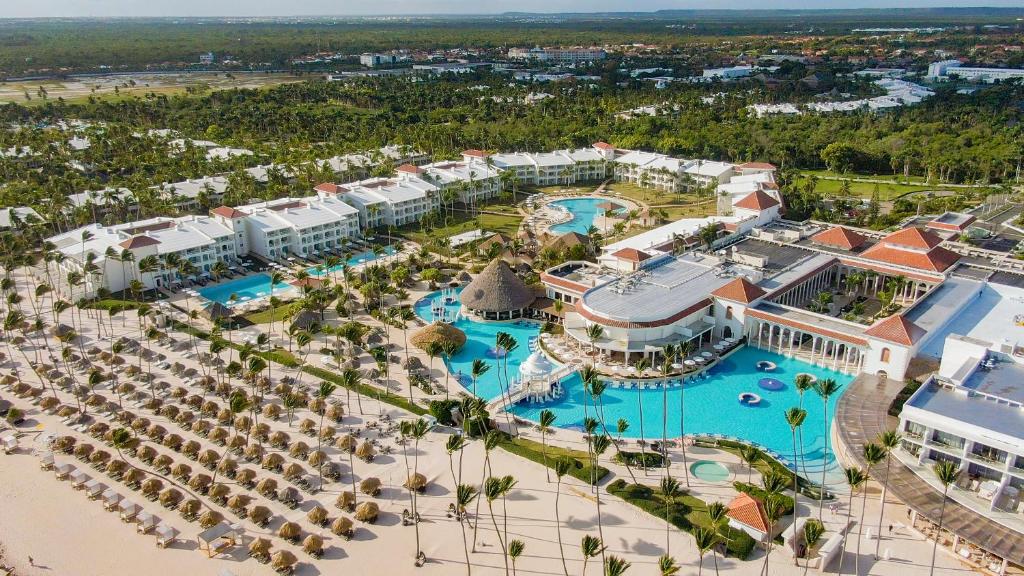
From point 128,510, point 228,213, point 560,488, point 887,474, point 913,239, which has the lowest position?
point 560,488

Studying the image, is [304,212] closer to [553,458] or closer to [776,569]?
[553,458]

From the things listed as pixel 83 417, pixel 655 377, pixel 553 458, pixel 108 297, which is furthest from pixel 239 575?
pixel 108 297

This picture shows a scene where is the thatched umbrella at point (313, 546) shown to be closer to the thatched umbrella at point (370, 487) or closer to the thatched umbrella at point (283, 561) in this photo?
the thatched umbrella at point (283, 561)

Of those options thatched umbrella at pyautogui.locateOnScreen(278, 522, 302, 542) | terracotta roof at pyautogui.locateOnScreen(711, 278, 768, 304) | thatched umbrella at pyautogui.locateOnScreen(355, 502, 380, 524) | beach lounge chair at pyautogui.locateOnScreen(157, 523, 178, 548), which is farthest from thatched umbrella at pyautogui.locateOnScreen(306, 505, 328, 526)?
terracotta roof at pyautogui.locateOnScreen(711, 278, 768, 304)

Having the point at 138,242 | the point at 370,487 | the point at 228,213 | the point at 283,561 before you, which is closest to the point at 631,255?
the point at 370,487

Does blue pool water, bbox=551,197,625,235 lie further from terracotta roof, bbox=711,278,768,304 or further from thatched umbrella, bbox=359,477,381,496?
thatched umbrella, bbox=359,477,381,496

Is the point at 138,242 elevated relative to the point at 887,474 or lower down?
elevated

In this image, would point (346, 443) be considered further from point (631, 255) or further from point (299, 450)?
point (631, 255)
